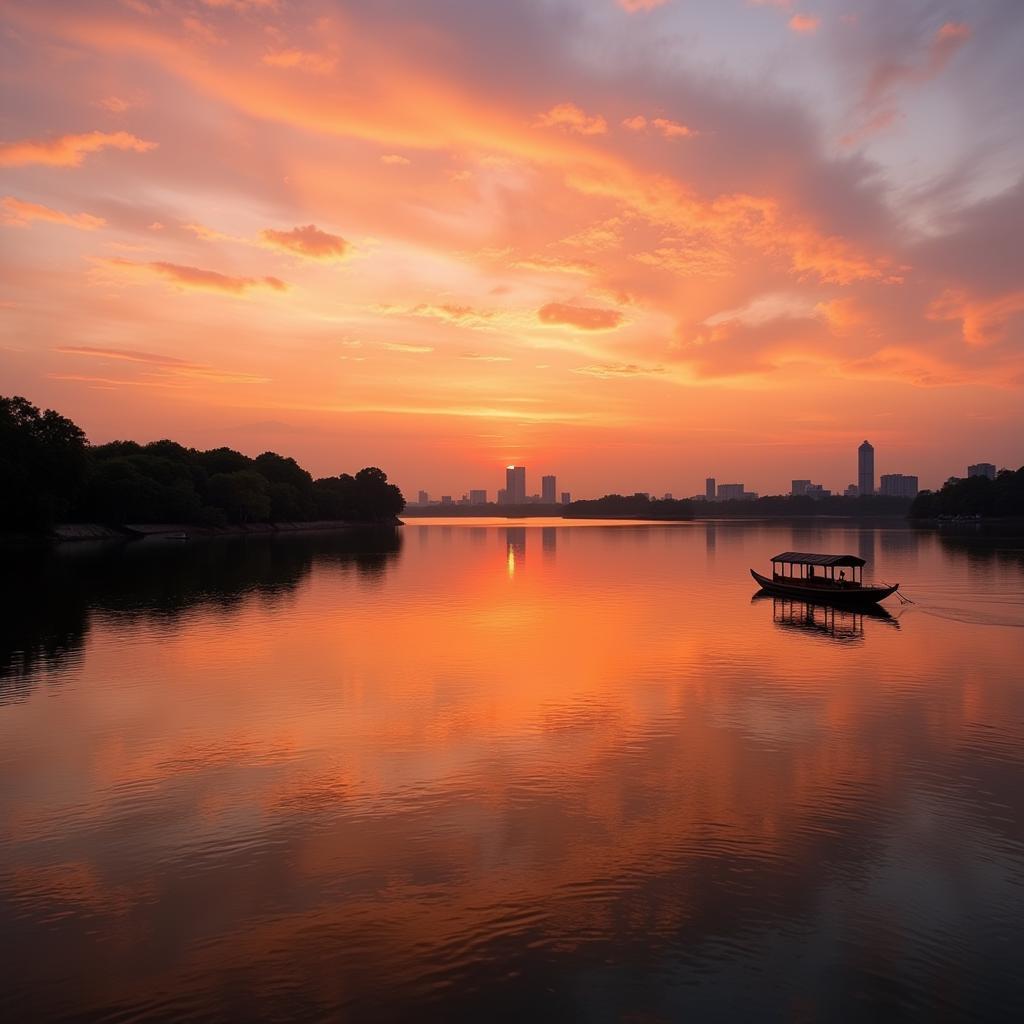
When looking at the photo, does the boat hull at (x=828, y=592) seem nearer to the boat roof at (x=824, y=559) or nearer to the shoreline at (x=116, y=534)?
the boat roof at (x=824, y=559)

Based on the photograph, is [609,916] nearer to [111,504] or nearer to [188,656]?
[188,656]

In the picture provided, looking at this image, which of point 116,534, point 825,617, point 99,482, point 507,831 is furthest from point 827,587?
point 116,534

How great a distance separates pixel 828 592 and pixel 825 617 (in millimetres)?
7187

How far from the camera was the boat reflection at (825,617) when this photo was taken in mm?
56000

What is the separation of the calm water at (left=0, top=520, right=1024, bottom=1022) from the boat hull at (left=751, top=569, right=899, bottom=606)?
58.1 ft

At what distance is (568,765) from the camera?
25.3 meters

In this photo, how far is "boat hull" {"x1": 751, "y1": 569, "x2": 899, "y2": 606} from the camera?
66056 mm

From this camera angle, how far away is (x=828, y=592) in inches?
2763

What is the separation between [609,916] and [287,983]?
6445mm

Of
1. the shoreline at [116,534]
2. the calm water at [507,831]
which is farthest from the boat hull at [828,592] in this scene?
the shoreline at [116,534]

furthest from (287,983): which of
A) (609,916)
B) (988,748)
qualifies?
(988,748)

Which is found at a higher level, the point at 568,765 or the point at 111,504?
the point at 111,504

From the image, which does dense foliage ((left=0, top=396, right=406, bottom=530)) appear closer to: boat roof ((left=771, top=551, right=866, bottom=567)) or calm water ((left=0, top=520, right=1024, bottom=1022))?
calm water ((left=0, top=520, right=1024, bottom=1022))

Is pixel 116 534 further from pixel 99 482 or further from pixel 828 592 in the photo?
pixel 828 592
